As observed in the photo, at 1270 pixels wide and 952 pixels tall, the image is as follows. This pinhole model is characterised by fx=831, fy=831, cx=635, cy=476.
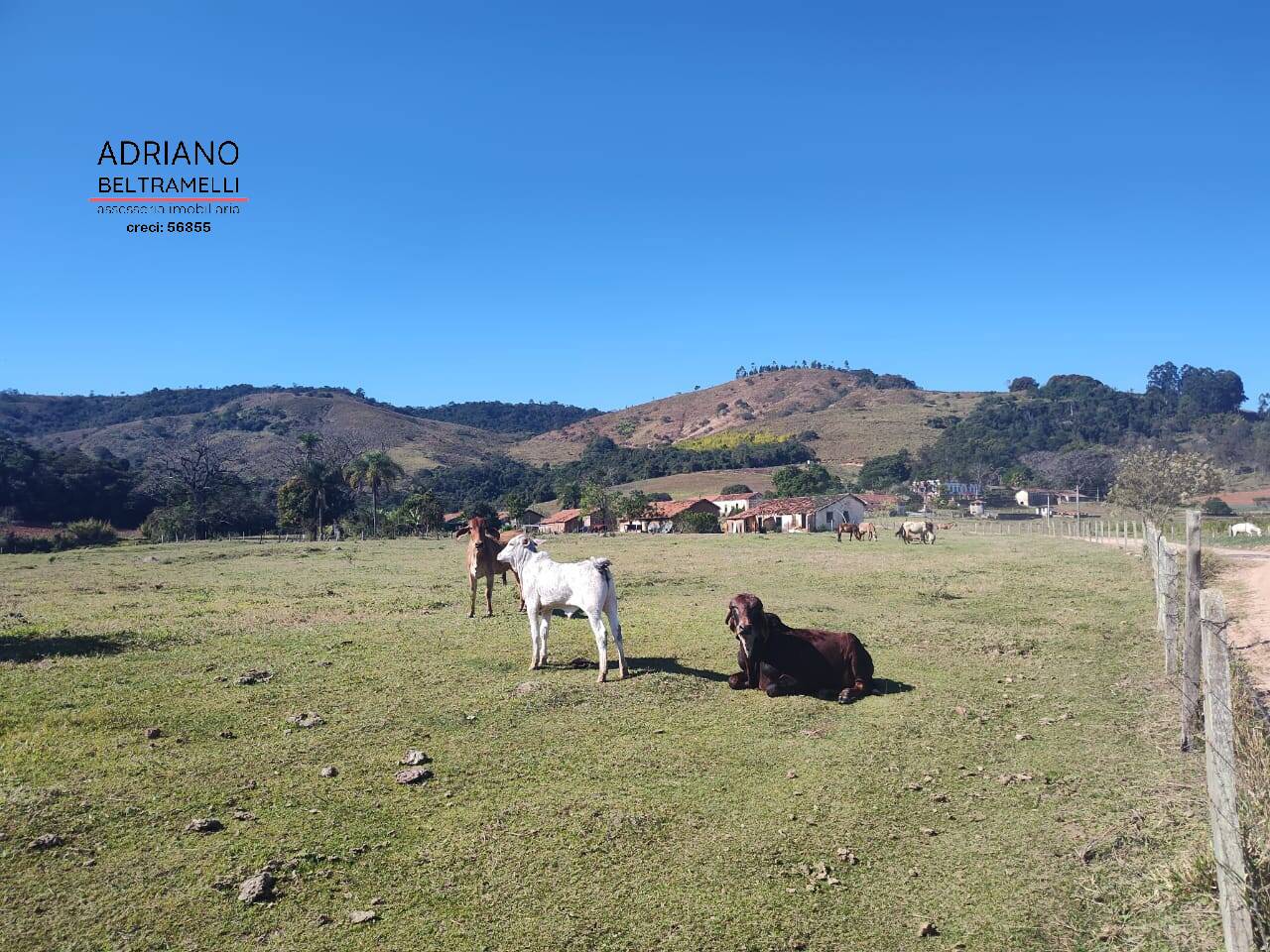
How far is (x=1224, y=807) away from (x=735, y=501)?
9562cm

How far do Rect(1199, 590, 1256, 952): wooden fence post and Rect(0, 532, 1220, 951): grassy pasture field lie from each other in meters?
0.88

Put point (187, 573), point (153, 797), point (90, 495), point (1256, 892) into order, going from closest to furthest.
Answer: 1. point (1256, 892)
2. point (153, 797)
3. point (187, 573)
4. point (90, 495)

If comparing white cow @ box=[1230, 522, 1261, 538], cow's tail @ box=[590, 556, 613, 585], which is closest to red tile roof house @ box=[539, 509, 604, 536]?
white cow @ box=[1230, 522, 1261, 538]

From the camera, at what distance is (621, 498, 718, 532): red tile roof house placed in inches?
3255

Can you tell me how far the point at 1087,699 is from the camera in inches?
432

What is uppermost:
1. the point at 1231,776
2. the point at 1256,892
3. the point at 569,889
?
the point at 1231,776

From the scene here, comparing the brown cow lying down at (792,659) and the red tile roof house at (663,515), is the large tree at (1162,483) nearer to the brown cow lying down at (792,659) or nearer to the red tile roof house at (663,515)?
the red tile roof house at (663,515)

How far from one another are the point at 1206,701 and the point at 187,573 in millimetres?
30072

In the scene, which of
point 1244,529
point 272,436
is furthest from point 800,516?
point 272,436

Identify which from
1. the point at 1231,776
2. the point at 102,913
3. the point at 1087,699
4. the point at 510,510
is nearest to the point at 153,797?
the point at 102,913

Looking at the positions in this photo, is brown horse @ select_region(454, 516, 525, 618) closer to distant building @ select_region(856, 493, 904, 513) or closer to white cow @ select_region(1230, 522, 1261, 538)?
white cow @ select_region(1230, 522, 1261, 538)

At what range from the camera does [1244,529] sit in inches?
2087

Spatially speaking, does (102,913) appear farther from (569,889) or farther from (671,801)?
(671,801)

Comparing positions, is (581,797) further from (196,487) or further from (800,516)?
(196,487)
